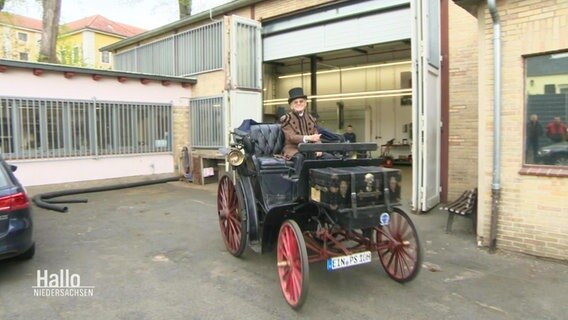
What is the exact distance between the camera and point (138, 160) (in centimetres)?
1159

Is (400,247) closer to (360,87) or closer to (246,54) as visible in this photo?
(246,54)

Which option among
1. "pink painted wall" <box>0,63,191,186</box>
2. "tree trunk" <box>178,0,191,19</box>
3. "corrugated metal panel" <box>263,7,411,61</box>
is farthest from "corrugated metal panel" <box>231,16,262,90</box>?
"tree trunk" <box>178,0,191,19</box>

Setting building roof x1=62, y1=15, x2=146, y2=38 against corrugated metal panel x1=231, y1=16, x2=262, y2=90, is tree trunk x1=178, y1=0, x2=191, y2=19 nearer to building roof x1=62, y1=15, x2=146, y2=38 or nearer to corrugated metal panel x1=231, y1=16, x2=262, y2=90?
corrugated metal panel x1=231, y1=16, x2=262, y2=90

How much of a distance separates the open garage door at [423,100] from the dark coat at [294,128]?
2.94 m

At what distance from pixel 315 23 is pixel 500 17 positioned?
5.96m

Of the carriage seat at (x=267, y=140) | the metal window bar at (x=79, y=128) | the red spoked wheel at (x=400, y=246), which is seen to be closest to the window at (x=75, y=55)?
the metal window bar at (x=79, y=128)

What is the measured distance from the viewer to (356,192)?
142 inches

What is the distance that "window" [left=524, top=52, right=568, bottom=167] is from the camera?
15.8ft

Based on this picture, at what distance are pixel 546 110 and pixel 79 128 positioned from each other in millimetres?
9842

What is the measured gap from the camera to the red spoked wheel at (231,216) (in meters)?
4.95

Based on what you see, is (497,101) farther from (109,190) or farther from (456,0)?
(109,190)

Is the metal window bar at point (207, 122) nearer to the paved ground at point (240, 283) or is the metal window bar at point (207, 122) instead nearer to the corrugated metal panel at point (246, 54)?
the corrugated metal panel at point (246, 54)

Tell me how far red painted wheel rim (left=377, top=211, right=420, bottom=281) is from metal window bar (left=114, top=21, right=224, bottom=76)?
8553 mm

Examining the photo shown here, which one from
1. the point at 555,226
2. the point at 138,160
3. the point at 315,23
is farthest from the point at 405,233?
the point at 138,160
